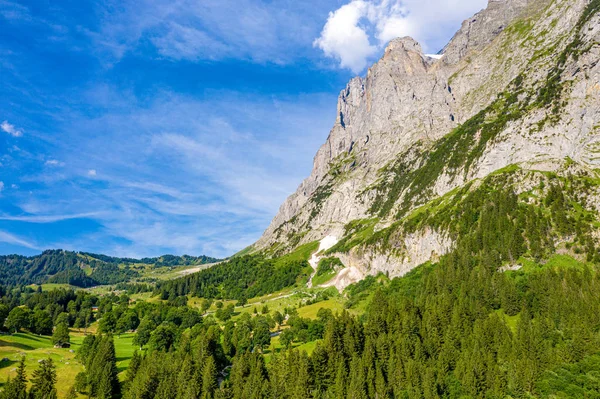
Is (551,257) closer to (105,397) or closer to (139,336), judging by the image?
(105,397)

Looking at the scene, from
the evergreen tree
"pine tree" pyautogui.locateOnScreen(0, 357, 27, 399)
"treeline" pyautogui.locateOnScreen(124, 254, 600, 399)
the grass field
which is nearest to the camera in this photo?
"pine tree" pyautogui.locateOnScreen(0, 357, 27, 399)

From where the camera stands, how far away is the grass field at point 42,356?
99.0 metres

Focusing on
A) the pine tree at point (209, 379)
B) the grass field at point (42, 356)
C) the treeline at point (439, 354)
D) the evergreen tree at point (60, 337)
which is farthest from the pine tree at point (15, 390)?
the evergreen tree at point (60, 337)

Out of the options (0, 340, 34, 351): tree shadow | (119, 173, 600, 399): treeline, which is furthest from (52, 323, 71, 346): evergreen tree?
(119, 173, 600, 399): treeline

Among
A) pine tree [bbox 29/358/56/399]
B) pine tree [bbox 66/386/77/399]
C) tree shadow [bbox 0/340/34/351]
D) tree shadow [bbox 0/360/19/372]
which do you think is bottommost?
pine tree [bbox 66/386/77/399]

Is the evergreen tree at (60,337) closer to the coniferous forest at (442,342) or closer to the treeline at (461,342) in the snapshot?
the coniferous forest at (442,342)

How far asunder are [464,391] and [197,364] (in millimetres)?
72346

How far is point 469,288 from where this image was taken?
134 meters

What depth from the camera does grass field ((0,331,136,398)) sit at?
9900 cm

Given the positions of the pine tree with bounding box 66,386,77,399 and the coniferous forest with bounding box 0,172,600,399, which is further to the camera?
the coniferous forest with bounding box 0,172,600,399

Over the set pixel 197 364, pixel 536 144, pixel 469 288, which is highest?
pixel 536 144

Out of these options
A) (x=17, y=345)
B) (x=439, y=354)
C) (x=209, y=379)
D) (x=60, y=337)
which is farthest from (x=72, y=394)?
(x=439, y=354)

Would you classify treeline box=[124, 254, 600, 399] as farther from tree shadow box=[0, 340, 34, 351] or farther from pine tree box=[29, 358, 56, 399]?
tree shadow box=[0, 340, 34, 351]

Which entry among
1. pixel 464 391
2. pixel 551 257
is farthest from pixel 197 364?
pixel 551 257
